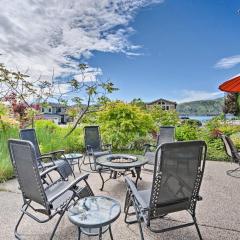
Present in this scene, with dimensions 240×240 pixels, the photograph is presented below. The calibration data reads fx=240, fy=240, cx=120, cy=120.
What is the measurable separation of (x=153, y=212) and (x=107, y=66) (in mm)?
9140

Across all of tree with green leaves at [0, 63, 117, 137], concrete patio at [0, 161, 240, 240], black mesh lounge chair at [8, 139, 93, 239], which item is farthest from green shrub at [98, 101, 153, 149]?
black mesh lounge chair at [8, 139, 93, 239]

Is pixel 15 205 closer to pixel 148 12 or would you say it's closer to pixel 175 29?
pixel 148 12

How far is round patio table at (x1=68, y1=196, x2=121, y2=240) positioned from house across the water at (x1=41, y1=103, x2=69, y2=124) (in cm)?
798

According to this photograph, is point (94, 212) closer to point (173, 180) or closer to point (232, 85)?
point (173, 180)

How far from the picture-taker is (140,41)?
36.5ft

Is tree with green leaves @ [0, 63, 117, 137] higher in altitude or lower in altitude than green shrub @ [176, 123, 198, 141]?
higher

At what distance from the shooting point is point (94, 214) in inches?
95.9

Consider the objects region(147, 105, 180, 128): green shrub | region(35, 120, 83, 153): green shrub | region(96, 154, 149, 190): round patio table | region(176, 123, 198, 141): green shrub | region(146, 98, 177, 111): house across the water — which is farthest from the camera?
region(146, 98, 177, 111): house across the water

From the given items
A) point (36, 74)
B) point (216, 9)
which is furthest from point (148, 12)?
point (36, 74)

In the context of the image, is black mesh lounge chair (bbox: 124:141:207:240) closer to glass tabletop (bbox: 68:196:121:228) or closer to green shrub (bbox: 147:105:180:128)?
glass tabletop (bbox: 68:196:121:228)

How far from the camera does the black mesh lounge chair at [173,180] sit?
2.58m

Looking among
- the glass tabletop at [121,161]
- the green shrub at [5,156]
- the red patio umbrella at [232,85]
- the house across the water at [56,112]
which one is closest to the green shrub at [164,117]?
the house across the water at [56,112]

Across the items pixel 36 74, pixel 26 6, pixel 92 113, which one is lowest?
pixel 92 113

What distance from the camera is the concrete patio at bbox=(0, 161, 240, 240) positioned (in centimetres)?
304
